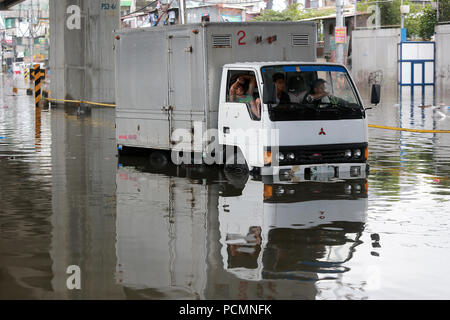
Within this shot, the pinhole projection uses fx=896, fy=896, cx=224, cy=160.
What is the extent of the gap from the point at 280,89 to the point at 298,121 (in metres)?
0.68

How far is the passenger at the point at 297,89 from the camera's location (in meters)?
14.3

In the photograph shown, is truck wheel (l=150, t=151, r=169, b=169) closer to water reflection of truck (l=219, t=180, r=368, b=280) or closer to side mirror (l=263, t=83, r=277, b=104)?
water reflection of truck (l=219, t=180, r=368, b=280)

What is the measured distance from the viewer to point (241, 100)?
14.8 meters

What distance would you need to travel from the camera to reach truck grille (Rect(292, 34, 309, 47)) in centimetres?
1638

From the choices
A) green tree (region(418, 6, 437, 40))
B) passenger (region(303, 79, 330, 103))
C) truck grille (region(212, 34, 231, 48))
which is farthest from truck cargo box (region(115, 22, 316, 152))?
green tree (region(418, 6, 437, 40))

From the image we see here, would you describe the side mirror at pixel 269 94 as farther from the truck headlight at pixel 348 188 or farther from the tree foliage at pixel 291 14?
the tree foliage at pixel 291 14

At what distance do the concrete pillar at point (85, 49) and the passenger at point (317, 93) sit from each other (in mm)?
25354

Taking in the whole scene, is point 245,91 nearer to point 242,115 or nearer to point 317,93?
point 242,115

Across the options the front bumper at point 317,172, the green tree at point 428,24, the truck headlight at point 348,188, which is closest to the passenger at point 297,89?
the front bumper at point 317,172

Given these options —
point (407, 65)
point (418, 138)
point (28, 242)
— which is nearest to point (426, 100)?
point (407, 65)

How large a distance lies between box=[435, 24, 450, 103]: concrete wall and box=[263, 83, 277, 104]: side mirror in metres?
39.6

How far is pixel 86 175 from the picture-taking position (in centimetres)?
1553

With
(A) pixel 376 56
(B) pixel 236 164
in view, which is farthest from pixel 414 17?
(B) pixel 236 164

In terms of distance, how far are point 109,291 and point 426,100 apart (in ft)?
118
